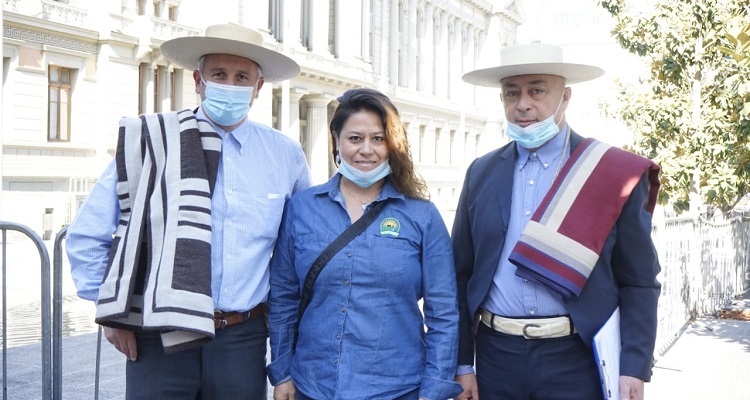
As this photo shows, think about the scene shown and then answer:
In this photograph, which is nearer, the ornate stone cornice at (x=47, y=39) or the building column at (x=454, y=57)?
the ornate stone cornice at (x=47, y=39)

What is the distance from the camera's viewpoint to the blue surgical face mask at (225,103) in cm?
→ 352

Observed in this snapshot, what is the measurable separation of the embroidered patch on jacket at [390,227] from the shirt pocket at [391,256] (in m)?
0.02

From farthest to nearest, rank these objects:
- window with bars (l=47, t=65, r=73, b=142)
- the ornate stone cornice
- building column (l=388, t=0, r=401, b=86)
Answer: building column (l=388, t=0, r=401, b=86)
window with bars (l=47, t=65, r=73, b=142)
the ornate stone cornice

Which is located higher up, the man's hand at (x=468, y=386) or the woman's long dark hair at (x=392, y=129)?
the woman's long dark hair at (x=392, y=129)

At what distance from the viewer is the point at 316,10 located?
42.0m

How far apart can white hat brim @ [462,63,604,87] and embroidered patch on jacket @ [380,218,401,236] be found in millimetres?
824

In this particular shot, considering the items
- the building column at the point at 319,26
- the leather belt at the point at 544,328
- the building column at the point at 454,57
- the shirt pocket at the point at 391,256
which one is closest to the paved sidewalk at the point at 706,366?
the leather belt at the point at 544,328

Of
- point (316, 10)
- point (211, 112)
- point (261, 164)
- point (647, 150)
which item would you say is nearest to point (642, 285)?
point (261, 164)

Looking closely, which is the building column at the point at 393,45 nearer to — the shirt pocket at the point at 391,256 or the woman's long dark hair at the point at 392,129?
the woman's long dark hair at the point at 392,129

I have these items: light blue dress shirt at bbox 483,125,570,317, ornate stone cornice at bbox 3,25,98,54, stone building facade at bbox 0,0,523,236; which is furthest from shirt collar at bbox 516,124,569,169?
ornate stone cornice at bbox 3,25,98,54

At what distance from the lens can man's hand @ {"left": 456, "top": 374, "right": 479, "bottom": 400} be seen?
339cm

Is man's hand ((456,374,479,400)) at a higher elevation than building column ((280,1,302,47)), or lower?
lower

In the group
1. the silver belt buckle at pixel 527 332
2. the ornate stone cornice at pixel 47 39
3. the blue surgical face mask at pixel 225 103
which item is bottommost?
the silver belt buckle at pixel 527 332

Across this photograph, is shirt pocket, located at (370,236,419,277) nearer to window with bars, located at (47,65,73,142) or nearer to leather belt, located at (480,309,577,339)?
leather belt, located at (480,309,577,339)
